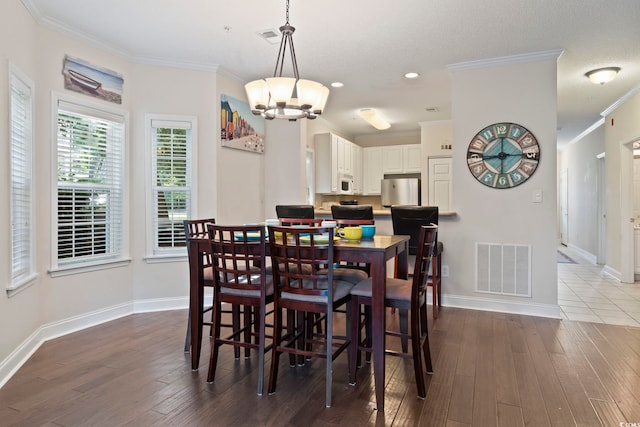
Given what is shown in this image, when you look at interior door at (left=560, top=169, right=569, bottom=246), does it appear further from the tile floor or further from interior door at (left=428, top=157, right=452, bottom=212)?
interior door at (left=428, top=157, right=452, bottom=212)

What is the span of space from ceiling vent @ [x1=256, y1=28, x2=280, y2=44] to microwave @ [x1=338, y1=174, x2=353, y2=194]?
3429mm

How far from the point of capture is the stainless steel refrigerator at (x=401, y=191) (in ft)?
23.5

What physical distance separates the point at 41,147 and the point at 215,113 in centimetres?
162

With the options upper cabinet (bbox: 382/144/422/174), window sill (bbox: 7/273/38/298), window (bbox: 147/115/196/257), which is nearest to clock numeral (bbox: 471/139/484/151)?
window (bbox: 147/115/196/257)

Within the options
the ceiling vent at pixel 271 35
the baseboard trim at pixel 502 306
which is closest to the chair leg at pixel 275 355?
the ceiling vent at pixel 271 35

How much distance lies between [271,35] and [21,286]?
8.97 ft

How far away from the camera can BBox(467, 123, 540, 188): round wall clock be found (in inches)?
153

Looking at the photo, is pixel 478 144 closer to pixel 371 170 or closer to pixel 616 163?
pixel 616 163

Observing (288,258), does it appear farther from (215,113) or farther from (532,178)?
(532,178)

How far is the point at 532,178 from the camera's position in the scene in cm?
388

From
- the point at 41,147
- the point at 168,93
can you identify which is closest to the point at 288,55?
the point at 168,93

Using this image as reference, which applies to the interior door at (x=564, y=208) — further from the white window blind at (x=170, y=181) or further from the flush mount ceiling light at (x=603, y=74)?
the white window blind at (x=170, y=181)

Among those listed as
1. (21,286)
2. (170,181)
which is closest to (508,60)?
(170,181)

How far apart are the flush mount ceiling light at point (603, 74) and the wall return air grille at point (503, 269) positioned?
2095 mm
